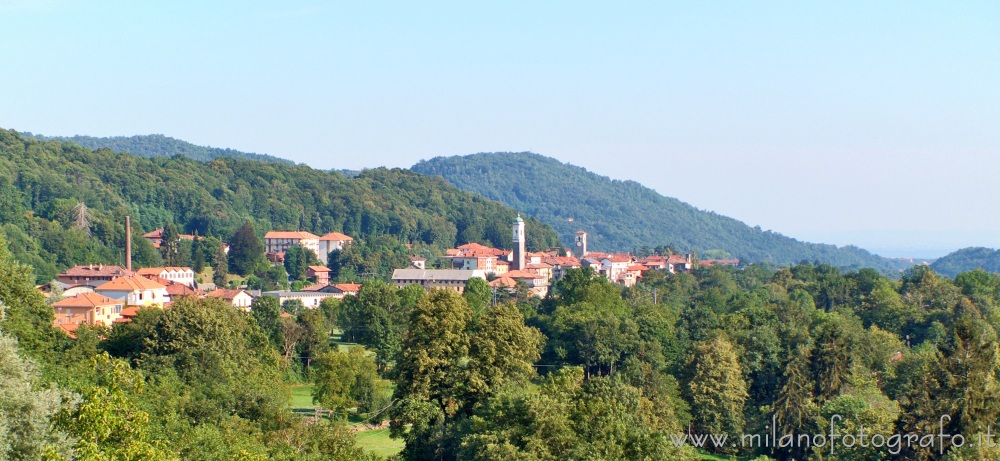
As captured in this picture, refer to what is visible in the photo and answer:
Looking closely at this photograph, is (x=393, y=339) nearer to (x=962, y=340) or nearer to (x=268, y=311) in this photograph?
(x=268, y=311)

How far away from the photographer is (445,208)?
169875 mm

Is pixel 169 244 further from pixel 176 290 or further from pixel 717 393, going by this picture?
pixel 717 393

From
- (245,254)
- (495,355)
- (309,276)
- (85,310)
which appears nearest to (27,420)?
(495,355)

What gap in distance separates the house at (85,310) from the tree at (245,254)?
41.2 m

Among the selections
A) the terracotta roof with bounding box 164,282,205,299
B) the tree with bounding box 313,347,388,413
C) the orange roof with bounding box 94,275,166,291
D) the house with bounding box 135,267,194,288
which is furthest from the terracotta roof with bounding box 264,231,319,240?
the tree with bounding box 313,347,388,413

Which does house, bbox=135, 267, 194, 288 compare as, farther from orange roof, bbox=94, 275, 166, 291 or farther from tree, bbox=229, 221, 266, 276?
tree, bbox=229, 221, 266, 276

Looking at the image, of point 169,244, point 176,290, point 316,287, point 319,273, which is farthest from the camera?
point 319,273

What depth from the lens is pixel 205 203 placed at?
137250 mm

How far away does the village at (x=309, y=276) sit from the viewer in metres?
59.8

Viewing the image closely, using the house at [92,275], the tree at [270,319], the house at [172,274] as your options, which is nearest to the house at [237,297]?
the house at [92,275]

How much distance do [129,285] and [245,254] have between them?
35.6 m

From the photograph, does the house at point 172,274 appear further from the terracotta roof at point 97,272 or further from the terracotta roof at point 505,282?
the terracotta roof at point 505,282

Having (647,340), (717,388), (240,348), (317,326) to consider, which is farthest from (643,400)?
(317,326)

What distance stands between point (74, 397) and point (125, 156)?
133010 mm
